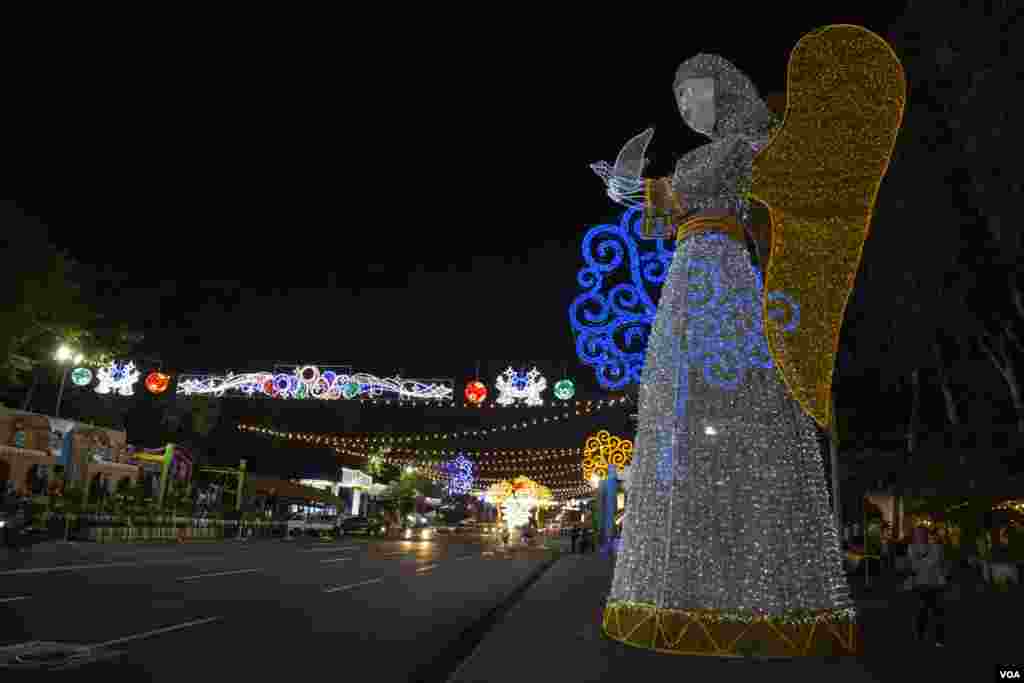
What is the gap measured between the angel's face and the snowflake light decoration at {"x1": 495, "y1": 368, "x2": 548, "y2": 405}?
1815 centimetres

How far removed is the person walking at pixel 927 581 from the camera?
8656 mm

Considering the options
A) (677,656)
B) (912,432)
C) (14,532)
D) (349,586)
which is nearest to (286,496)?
(14,532)

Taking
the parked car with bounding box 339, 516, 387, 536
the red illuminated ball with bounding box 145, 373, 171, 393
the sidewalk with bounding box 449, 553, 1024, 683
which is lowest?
the parked car with bounding box 339, 516, 387, 536

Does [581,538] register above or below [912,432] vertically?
below

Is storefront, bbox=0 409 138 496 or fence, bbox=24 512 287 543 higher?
storefront, bbox=0 409 138 496

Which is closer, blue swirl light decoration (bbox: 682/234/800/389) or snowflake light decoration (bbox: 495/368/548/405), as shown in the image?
blue swirl light decoration (bbox: 682/234/800/389)

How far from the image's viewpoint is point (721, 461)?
6645 mm

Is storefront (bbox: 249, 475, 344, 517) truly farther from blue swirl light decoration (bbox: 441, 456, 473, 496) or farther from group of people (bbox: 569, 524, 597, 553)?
blue swirl light decoration (bbox: 441, 456, 473, 496)

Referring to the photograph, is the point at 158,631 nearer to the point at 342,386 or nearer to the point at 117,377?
the point at 342,386

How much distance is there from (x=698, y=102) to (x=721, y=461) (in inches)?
150

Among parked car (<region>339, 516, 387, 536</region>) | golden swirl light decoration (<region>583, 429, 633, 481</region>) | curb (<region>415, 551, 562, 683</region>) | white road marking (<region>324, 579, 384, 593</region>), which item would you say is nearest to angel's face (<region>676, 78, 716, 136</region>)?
curb (<region>415, 551, 562, 683</region>)

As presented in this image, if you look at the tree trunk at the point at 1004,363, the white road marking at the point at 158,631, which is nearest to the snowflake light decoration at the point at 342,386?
the tree trunk at the point at 1004,363

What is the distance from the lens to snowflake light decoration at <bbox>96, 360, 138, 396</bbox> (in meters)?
31.5

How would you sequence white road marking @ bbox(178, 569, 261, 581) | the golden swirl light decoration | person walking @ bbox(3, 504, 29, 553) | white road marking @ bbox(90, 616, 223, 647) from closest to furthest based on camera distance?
white road marking @ bbox(90, 616, 223, 647), white road marking @ bbox(178, 569, 261, 581), person walking @ bbox(3, 504, 29, 553), the golden swirl light decoration
